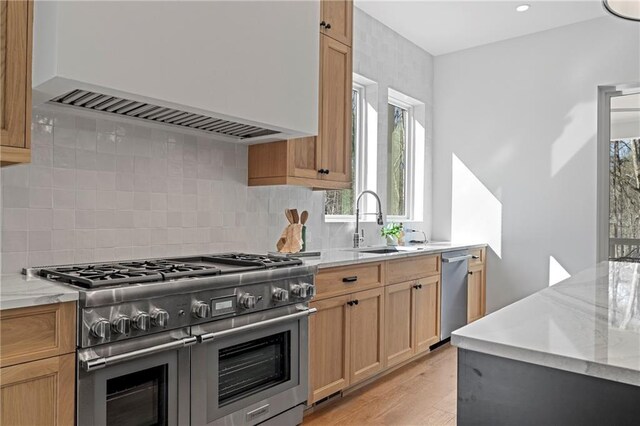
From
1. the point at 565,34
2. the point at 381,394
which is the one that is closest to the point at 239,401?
the point at 381,394

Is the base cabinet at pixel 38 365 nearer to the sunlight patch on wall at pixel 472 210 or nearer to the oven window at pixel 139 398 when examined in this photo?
the oven window at pixel 139 398

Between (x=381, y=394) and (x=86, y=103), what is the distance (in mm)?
2385

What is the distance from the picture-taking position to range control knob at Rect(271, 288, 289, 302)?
88.4 inches

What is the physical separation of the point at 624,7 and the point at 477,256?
2895mm

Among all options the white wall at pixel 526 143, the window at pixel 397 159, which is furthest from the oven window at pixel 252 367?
the white wall at pixel 526 143

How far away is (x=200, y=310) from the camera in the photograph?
1.90 meters

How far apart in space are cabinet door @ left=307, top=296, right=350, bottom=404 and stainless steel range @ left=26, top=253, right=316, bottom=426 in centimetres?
13

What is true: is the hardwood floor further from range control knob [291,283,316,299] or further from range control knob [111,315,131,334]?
range control knob [111,315,131,334]

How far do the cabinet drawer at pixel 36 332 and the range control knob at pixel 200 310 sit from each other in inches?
17.8

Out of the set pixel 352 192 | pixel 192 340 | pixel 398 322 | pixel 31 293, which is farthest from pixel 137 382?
pixel 352 192

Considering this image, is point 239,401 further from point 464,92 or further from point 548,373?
point 464,92

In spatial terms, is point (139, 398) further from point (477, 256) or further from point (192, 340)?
point (477, 256)

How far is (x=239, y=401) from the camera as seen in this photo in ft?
6.89

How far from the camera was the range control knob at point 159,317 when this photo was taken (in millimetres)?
1751
